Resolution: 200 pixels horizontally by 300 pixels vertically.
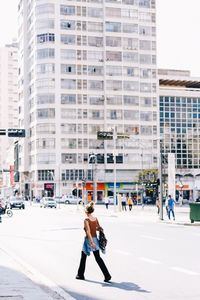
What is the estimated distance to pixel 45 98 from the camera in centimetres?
9688

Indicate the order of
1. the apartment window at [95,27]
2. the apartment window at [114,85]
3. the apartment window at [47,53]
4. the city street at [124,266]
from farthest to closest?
the apartment window at [95,27] < the apartment window at [114,85] < the apartment window at [47,53] < the city street at [124,266]

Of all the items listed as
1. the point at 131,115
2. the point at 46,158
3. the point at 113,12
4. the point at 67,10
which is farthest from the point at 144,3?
the point at 46,158

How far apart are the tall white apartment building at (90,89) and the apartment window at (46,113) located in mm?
170

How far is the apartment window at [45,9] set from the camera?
3846 inches

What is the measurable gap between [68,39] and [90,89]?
31.0ft

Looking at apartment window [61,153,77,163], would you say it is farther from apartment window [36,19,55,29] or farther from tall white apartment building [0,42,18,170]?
tall white apartment building [0,42,18,170]

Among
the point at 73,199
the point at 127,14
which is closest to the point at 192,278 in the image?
the point at 73,199

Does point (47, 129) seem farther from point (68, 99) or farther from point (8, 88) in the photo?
point (8, 88)

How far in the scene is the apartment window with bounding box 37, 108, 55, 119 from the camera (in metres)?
96.3

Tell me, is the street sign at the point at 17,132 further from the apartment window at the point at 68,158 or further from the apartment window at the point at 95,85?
the apartment window at the point at 95,85

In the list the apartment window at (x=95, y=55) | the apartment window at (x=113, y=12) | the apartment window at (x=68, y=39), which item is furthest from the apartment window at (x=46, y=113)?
the apartment window at (x=113, y=12)

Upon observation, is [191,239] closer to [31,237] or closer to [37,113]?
[31,237]

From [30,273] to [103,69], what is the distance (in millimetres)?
88518

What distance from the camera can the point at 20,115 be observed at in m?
113
